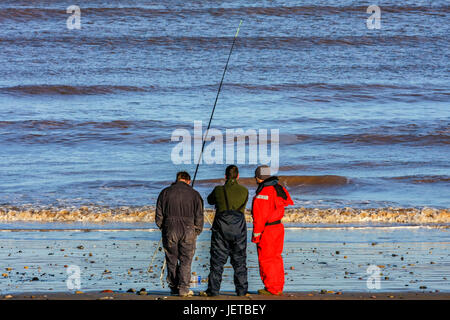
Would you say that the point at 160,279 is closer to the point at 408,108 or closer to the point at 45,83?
the point at 408,108

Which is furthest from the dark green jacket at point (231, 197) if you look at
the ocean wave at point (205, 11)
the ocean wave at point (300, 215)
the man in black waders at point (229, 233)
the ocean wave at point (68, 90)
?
the ocean wave at point (205, 11)

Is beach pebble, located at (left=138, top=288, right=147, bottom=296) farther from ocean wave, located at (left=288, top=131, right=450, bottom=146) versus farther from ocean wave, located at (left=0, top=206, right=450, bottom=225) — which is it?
ocean wave, located at (left=288, top=131, right=450, bottom=146)

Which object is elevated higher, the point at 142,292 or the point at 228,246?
the point at 228,246

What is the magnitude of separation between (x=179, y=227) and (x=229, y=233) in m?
0.47

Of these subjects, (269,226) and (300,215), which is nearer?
(269,226)

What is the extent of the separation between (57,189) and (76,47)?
1771 centimetres

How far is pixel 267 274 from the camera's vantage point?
667 centimetres

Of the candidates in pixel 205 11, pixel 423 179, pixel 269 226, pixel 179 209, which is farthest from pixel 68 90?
pixel 269 226

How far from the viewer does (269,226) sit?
6.64 metres

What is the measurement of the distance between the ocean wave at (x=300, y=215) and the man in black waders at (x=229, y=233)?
510 centimetres

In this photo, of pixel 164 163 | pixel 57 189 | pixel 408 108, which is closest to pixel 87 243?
pixel 57 189
